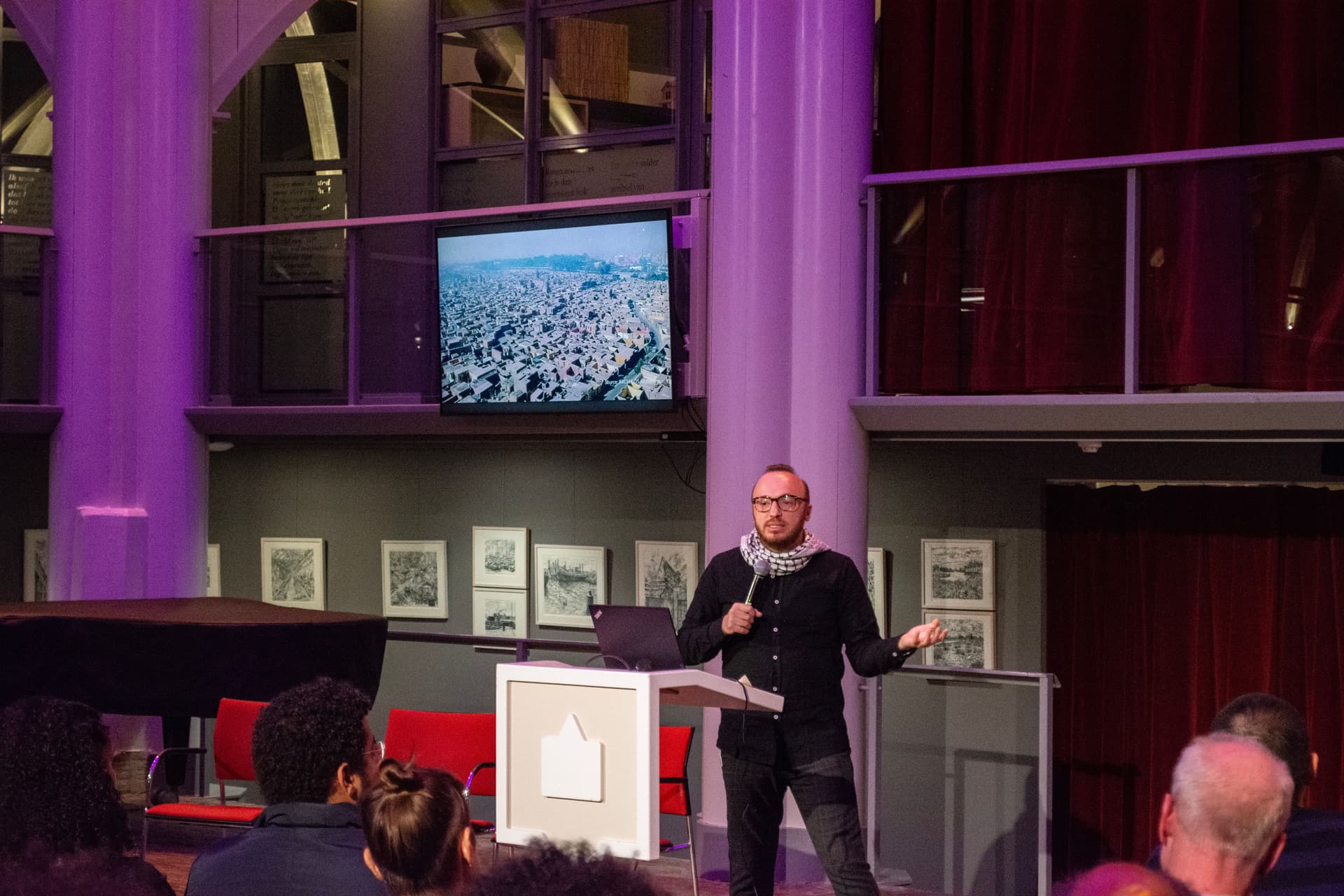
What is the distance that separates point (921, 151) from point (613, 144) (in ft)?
10.7

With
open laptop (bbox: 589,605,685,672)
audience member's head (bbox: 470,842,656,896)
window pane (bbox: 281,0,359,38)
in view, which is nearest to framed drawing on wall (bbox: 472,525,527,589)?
window pane (bbox: 281,0,359,38)

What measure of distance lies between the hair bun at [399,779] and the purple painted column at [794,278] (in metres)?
4.39

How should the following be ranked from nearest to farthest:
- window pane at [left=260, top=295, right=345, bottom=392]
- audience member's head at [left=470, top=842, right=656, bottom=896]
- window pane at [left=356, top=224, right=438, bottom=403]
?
audience member's head at [left=470, top=842, right=656, bottom=896] < window pane at [left=356, top=224, right=438, bottom=403] < window pane at [left=260, top=295, right=345, bottom=392]

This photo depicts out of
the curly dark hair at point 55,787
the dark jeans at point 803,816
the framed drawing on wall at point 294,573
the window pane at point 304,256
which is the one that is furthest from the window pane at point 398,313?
the curly dark hair at point 55,787

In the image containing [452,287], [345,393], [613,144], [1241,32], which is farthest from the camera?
[613,144]

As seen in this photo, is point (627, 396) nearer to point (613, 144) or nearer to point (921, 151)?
point (921, 151)

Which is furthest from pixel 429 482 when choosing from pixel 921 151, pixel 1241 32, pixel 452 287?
pixel 1241 32

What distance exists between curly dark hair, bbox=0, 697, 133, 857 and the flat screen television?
4660 millimetres

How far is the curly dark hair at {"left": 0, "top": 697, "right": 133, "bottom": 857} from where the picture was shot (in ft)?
9.55

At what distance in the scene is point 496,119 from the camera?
1085 cm

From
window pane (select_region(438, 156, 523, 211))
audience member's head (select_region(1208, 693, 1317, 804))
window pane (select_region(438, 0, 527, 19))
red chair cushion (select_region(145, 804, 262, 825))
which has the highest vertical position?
window pane (select_region(438, 0, 527, 19))

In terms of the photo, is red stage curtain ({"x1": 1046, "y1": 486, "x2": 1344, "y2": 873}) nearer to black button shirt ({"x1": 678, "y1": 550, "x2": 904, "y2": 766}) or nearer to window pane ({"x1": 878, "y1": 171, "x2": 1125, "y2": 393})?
window pane ({"x1": 878, "y1": 171, "x2": 1125, "y2": 393})

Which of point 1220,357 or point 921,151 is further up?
point 921,151

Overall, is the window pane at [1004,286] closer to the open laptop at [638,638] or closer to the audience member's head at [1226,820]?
the open laptop at [638,638]
